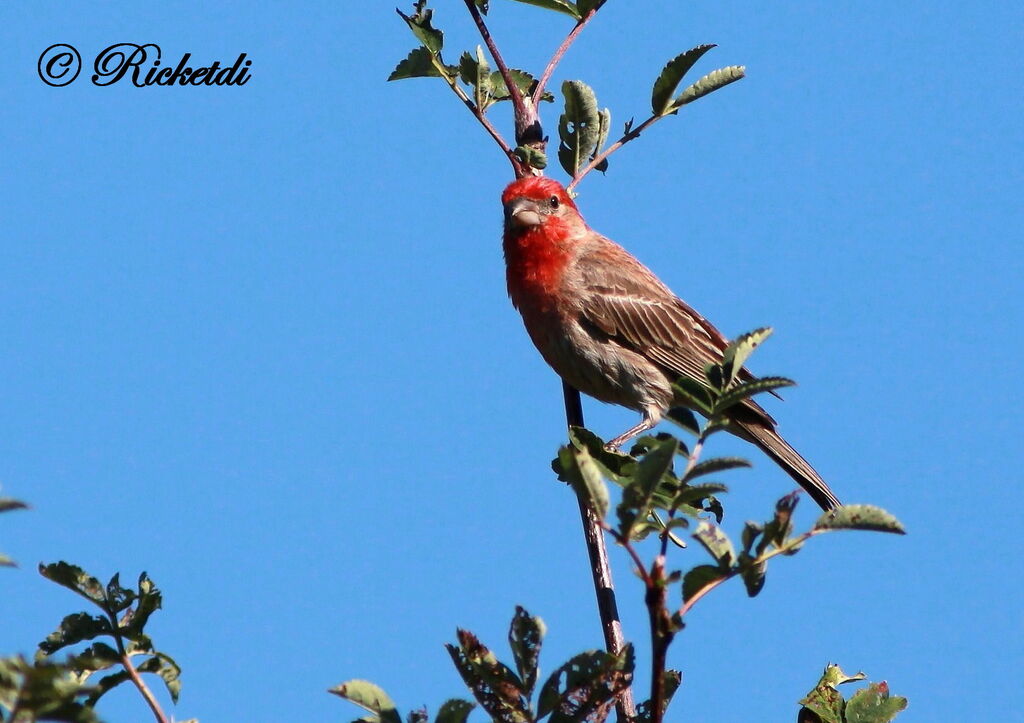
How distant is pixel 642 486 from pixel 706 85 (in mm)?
3877

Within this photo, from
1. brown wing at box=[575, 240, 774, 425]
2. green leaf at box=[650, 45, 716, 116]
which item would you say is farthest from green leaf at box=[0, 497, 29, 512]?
brown wing at box=[575, 240, 774, 425]

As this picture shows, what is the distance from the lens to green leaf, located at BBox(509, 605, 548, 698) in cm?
349

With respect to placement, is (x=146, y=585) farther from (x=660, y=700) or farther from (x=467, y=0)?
(x=467, y=0)

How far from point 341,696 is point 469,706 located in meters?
0.40

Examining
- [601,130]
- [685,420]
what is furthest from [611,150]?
[685,420]

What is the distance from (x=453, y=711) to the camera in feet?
10.8

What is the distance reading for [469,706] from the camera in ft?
10.9

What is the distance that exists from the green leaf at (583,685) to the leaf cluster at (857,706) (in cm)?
86

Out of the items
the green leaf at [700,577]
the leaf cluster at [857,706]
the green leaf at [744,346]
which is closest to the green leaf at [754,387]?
the green leaf at [744,346]

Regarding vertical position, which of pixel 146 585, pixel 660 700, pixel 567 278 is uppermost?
pixel 567 278

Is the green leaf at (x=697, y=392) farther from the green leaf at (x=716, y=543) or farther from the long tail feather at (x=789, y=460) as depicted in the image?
the long tail feather at (x=789, y=460)

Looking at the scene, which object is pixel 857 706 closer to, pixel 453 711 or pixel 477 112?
pixel 453 711

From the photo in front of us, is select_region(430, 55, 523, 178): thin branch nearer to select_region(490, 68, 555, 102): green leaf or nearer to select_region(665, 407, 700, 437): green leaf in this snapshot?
select_region(490, 68, 555, 102): green leaf

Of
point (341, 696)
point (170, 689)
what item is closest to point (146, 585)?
point (170, 689)
